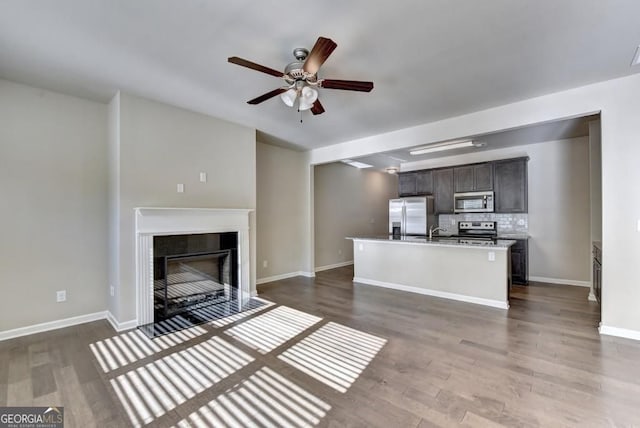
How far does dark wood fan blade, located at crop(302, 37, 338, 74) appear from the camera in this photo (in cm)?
194

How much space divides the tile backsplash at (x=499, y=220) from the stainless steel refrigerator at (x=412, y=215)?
1.07 feet

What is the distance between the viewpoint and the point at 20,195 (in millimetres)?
3139

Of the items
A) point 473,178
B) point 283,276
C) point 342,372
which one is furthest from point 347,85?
point 473,178

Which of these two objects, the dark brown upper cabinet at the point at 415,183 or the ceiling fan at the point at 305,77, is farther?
the dark brown upper cabinet at the point at 415,183

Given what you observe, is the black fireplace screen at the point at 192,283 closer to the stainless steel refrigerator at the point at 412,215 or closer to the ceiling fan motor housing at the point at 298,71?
the ceiling fan motor housing at the point at 298,71

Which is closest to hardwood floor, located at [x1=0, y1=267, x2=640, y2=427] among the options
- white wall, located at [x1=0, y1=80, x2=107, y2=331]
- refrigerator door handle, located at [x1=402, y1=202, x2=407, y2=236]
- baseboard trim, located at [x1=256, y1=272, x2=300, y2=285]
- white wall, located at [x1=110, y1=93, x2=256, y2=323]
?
white wall, located at [x1=0, y1=80, x2=107, y2=331]

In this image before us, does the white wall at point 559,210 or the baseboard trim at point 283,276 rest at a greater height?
the white wall at point 559,210

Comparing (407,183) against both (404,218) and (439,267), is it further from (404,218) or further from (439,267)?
(439,267)

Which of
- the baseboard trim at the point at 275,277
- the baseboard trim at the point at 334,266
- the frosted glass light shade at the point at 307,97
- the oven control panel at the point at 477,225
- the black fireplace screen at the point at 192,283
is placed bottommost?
the baseboard trim at the point at 334,266

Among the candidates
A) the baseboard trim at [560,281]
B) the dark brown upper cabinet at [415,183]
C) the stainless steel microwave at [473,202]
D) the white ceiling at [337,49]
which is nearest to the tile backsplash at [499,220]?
the stainless steel microwave at [473,202]

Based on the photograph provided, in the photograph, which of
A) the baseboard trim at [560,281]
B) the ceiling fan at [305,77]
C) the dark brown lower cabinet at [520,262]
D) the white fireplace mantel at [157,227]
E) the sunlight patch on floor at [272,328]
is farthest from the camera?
the dark brown lower cabinet at [520,262]

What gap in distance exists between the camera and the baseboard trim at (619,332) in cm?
295

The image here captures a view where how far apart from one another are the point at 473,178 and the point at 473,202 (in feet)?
1.65

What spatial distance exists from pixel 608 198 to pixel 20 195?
249 inches
